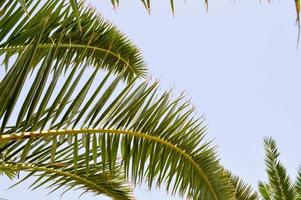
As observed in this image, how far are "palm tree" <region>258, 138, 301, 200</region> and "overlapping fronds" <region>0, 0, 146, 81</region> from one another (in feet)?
17.1

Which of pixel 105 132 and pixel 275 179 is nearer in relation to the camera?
pixel 105 132

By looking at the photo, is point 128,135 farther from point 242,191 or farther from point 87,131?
point 242,191

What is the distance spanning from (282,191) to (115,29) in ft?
18.9

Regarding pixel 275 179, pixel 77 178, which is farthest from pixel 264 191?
pixel 77 178

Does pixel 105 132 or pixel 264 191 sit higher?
pixel 264 191

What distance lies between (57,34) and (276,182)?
7.15m

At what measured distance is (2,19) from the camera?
2939mm

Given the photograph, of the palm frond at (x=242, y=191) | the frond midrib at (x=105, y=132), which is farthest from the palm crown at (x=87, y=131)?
the palm frond at (x=242, y=191)

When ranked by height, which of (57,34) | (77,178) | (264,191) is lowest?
(77,178)

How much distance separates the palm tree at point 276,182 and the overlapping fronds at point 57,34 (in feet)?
17.1

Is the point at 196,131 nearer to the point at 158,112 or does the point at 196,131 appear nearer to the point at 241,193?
the point at 158,112

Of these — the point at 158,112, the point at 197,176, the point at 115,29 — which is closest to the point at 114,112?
the point at 158,112

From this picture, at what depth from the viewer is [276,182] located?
938 cm

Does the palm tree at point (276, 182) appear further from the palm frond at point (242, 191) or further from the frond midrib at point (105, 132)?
the frond midrib at point (105, 132)
